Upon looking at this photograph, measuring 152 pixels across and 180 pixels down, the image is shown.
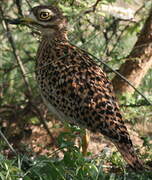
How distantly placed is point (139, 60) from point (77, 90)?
4.10 feet

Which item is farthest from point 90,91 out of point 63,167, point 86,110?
point 63,167

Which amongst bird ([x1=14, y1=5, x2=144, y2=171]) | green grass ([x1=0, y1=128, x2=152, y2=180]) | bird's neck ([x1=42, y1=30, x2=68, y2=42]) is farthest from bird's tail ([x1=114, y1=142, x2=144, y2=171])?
bird's neck ([x1=42, y1=30, x2=68, y2=42])

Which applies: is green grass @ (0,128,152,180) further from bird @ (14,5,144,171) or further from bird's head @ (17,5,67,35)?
bird's head @ (17,5,67,35)

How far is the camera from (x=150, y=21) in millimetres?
4535

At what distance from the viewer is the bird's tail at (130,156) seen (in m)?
3.06

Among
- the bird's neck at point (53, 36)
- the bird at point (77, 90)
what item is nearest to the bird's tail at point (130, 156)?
the bird at point (77, 90)

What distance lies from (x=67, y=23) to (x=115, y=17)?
2.60 feet

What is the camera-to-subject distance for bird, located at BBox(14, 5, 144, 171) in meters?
3.30

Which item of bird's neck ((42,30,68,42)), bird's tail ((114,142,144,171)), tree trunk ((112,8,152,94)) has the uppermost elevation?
bird's neck ((42,30,68,42))

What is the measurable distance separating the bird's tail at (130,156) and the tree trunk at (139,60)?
135cm

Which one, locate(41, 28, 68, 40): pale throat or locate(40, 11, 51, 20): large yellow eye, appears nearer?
locate(40, 11, 51, 20): large yellow eye

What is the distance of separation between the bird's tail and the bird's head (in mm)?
1269

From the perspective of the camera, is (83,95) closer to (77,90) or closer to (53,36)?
(77,90)

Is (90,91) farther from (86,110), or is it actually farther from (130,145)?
(130,145)
